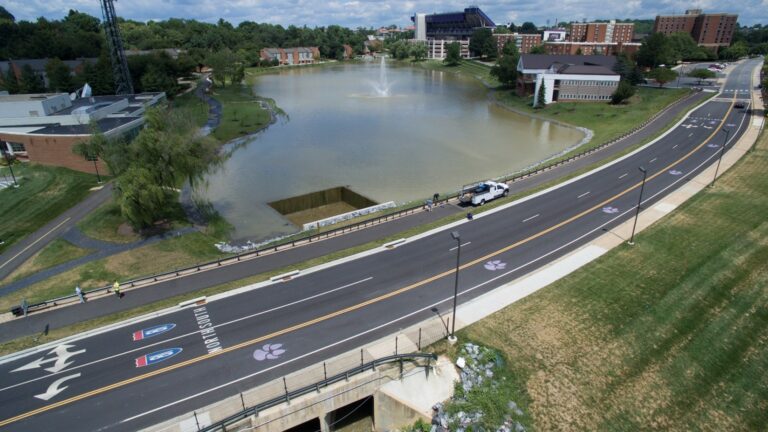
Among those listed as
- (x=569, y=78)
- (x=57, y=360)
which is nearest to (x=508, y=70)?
(x=569, y=78)

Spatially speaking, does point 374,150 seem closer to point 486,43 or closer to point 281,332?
point 281,332

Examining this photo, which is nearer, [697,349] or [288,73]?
[697,349]

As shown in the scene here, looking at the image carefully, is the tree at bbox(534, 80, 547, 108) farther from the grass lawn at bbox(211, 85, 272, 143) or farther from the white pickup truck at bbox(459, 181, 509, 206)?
the white pickup truck at bbox(459, 181, 509, 206)

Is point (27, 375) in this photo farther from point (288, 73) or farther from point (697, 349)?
point (288, 73)

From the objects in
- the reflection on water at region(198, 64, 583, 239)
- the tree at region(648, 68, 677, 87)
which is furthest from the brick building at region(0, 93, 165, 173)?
the tree at region(648, 68, 677, 87)

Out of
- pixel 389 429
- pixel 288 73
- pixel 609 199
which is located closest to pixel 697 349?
pixel 389 429

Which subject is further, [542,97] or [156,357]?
[542,97]

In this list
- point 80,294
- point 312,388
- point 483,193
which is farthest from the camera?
point 483,193
